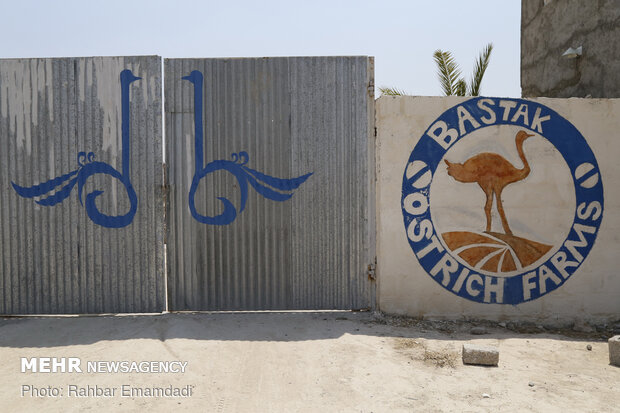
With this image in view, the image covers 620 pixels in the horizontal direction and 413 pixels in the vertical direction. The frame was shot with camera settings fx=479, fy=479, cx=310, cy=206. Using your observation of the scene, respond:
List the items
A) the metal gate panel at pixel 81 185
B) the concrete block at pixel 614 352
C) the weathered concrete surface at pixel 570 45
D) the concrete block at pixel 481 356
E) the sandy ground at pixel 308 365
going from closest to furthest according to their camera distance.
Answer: the sandy ground at pixel 308 365, the concrete block at pixel 481 356, the concrete block at pixel 614 352, the metal gate panel at pixel 81 185, the weathered concrete surface at pixel 570 45

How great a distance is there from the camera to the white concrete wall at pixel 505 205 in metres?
5.34

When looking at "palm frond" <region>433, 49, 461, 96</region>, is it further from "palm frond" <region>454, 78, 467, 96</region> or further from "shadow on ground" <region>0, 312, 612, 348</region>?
"shadow on ground" <region>0, 312, 612, 348</region>

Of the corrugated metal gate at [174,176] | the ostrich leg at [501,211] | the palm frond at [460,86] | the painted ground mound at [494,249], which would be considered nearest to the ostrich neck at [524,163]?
the ostrich leg at [501,211]

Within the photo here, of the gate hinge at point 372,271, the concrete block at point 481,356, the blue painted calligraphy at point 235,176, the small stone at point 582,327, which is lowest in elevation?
the small stone at point 582,327

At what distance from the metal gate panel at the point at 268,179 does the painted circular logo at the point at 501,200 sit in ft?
2.28

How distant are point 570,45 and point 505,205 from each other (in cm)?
351

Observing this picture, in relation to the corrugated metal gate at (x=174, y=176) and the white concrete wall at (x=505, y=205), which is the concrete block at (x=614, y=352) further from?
the corrugated metal gate at (x=174, y=176)

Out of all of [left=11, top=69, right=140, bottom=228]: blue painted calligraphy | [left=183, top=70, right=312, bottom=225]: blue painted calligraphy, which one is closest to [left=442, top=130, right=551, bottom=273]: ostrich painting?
[left=183, top=70, right=312, bottom=225]: blue painted calligraphy

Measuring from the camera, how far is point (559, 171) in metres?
5.43

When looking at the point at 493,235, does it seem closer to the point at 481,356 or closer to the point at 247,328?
the point at 481,356

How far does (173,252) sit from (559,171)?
4446 mm

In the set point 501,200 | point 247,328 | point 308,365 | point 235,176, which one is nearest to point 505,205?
point 501,200

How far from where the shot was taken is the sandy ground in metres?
3.42

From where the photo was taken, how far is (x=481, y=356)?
4113mm
